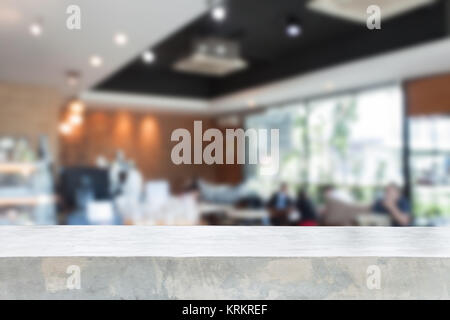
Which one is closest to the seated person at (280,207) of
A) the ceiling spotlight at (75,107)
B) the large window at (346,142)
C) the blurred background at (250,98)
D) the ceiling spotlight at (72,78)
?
the blurred background at (250,98)

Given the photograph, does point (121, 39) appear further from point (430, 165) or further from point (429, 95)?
point (430, 165)

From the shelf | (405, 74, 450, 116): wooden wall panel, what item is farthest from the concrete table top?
(405, 74, 450, 116): wooden wall panel

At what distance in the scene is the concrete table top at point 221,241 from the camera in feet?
2.11

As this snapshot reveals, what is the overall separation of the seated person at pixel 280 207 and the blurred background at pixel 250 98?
0.02m

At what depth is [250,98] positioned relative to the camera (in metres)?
9.13

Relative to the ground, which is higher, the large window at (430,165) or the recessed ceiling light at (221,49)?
the recessed ceiling light at (221,49)

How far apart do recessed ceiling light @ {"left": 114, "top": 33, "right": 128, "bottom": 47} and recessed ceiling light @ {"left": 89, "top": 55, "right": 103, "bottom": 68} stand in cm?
65

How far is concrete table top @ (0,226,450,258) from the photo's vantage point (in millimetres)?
643

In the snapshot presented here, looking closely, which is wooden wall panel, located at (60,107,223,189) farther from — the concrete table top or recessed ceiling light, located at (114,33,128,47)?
the concrete table top

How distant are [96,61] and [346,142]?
4508 mm

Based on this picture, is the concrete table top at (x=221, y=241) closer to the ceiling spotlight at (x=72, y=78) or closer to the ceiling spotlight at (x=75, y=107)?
the ceiling spotlight at (x=72, y=78)

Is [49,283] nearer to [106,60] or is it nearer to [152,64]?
[106,60]

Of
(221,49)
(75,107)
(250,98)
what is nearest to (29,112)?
(75,107)
